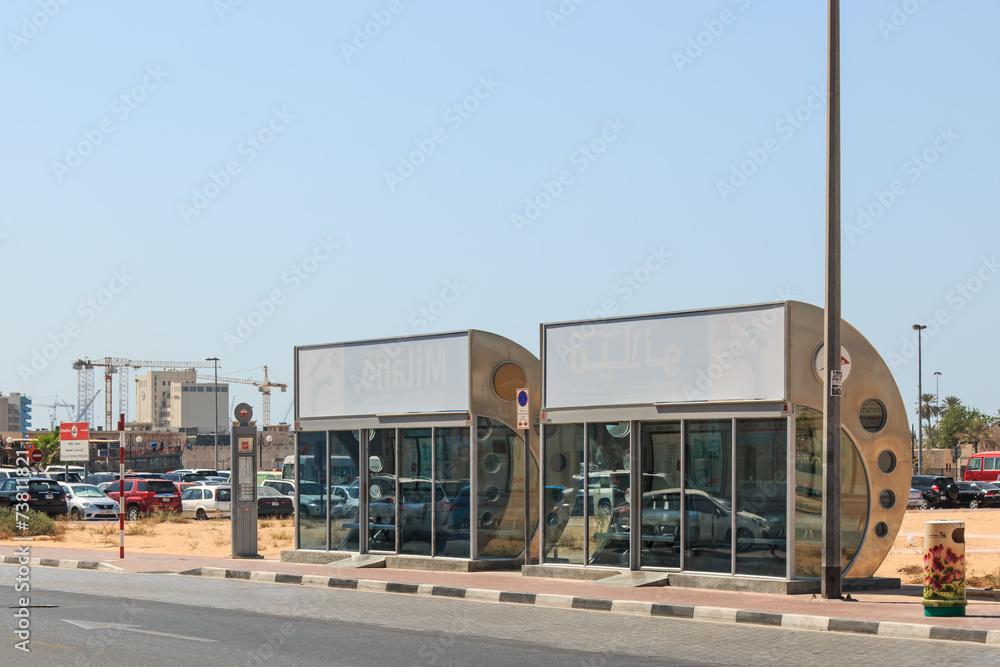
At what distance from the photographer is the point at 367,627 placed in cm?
1286

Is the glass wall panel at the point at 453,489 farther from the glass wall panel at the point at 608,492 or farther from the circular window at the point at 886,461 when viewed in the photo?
the circular window at the point at 886,461

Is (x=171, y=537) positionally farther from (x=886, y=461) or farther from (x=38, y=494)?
(x=886, y=461)

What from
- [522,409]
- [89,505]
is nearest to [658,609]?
[522,409]

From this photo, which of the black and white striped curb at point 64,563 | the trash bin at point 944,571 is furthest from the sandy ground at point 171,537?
the trash bin at point 944,571

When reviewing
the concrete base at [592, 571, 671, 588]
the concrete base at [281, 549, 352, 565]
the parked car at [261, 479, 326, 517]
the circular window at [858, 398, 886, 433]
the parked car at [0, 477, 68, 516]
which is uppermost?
the circular window at [858, 398, 886, 433]

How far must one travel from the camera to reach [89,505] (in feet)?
139

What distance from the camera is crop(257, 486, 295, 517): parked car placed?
135 ft

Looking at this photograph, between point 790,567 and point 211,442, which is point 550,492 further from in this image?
point 211,442

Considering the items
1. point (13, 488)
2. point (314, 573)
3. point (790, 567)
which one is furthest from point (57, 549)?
point (790, 567)

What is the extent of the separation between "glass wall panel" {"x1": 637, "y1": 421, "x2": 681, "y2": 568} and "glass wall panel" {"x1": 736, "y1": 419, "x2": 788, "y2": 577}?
1.10 m

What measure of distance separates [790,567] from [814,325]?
3.36 m

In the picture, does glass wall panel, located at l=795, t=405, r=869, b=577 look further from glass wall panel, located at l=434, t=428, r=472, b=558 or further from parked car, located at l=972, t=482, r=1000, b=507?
parked car, located at l=972, t=482, r=1000, b=507

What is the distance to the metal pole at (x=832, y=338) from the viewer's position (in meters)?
14.5

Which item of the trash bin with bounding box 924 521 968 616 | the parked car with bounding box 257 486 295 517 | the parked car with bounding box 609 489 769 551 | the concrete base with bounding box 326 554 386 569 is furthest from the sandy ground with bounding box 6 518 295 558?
the trash bin with bounding box 924 521 968 616
